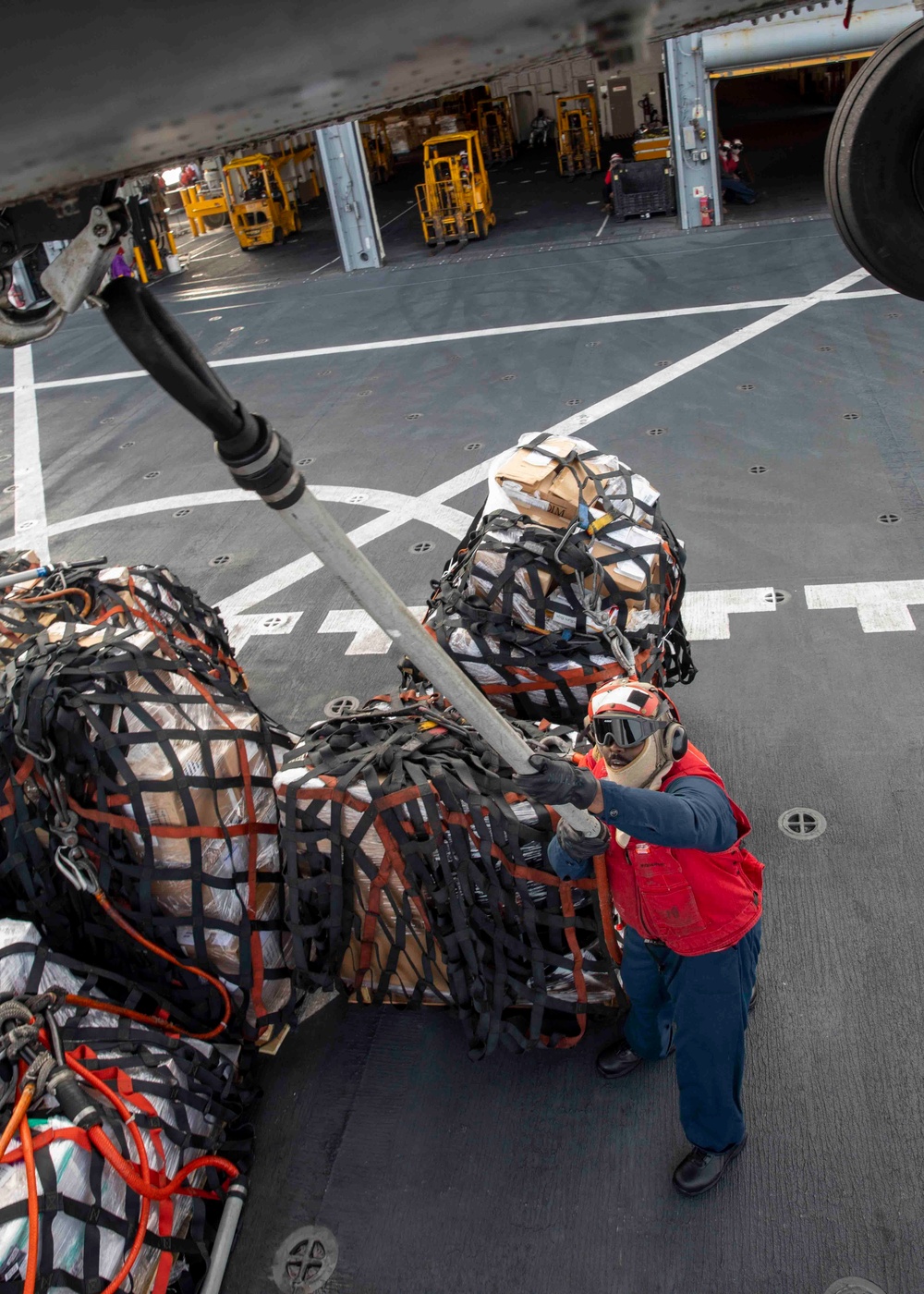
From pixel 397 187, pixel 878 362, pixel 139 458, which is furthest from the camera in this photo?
pixel 397 187

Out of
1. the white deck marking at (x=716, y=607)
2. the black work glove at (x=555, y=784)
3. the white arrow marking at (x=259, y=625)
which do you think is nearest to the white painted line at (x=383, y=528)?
the white arrow marking at (x=259, y=625)

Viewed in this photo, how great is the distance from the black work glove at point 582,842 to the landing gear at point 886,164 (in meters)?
2.25

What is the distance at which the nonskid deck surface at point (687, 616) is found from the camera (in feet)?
13.0

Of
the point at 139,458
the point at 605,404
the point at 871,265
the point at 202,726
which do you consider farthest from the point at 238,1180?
the point at 139,458

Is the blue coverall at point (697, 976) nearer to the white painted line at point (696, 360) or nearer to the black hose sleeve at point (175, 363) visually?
the black hose sleeve at point (175, 363)

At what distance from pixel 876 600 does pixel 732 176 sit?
14.8 m

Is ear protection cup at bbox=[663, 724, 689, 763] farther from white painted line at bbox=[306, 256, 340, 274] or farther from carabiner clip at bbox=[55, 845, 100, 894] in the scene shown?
white painted line at bbox=[306, 256, 340, 274]

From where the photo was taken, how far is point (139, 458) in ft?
42.9

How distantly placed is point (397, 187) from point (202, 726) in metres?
27.7

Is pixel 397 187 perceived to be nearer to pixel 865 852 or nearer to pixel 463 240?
pixel 463 240

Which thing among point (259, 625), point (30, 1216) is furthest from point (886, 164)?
point (259, 625)

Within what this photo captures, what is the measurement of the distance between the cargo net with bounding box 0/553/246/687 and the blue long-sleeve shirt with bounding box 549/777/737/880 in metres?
3.02

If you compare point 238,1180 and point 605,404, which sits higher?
point 605,404

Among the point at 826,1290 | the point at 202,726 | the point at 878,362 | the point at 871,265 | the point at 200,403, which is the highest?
the point at 200,403
